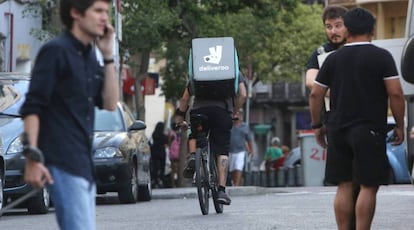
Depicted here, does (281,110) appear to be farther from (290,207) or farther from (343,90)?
(343,90)

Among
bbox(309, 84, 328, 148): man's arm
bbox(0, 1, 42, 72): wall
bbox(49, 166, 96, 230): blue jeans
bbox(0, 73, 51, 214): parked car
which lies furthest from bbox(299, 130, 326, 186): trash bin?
bbox(49, 166, 96, 230): blue jeans

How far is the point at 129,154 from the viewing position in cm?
1866

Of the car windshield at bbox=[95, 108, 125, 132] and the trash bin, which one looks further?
the trash bin

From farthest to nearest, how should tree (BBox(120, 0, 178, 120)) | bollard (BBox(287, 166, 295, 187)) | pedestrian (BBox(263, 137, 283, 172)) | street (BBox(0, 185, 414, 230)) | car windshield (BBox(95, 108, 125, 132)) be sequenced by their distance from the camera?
pedestrian (BBox(263, 137, 283, 172)), bollard (BBox(287, 166, 295, 187)), tree (BBox(120, 0, 178, 120)), car windshield (BBox(95, 108, 125, 132)), street (BBox(0, 185, 414, 230))

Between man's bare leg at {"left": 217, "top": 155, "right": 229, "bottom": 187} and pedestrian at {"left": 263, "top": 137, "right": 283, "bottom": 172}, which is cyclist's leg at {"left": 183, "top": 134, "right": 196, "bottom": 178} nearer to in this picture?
man's bare leg at {"left": 217, "top": 155, "right": 229, "bottom": 187}

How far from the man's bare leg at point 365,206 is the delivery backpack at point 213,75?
5220mm

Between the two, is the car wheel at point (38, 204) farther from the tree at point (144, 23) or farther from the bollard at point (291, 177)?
the bollard at point (291, 177)

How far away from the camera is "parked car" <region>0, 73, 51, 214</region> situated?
53.7ft

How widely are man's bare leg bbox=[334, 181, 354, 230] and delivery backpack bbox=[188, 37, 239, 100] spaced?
492 cm

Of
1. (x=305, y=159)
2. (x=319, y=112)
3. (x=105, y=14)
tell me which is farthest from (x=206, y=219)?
(x=305, y=159)

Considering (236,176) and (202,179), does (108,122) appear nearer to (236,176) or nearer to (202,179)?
(202,179)

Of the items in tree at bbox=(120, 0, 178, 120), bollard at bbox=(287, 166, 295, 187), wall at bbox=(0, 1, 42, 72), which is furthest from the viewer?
bollard at bbox=(287, 166, 295, 187)

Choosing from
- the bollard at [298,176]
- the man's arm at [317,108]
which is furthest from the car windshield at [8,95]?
the bollard at [298,176]

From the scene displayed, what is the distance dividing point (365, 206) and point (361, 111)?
0.64 meters
